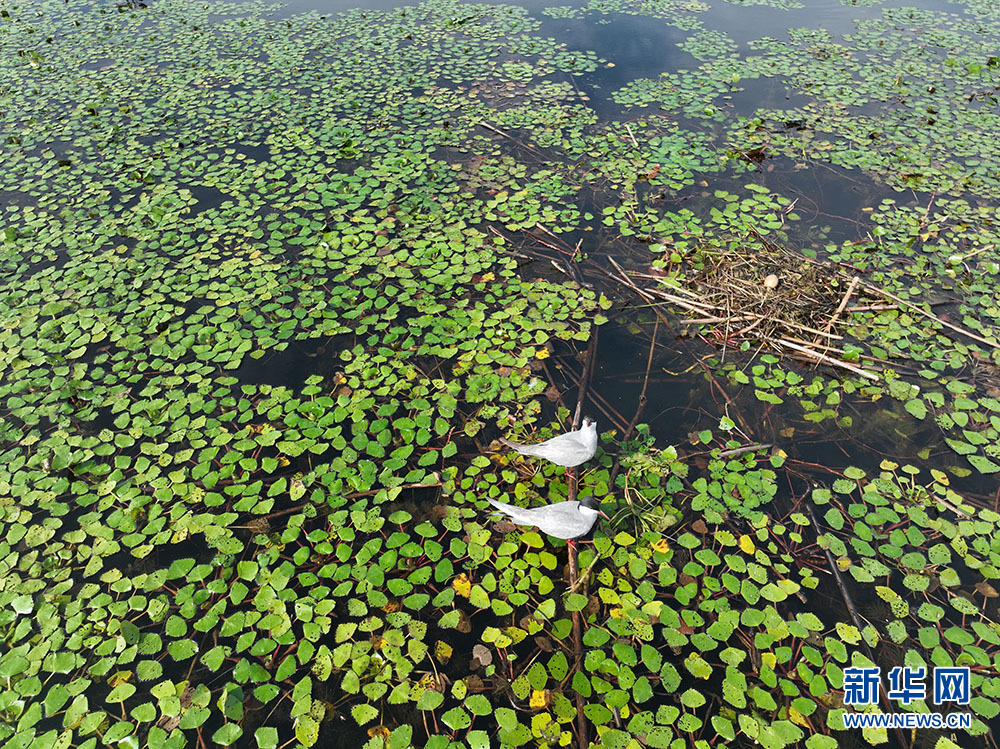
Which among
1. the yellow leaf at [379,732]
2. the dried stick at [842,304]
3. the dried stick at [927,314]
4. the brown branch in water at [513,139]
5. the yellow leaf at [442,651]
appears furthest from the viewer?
the brown branch in water at [513,139]

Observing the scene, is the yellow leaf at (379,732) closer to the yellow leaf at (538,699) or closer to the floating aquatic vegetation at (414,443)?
the floating aquatic vegetation at (414,443)

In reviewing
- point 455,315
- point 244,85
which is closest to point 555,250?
point 455,315

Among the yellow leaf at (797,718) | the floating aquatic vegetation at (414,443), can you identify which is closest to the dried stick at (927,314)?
the floating aquatic vegetation at (414,443)

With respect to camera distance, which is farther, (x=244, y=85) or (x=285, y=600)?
(x=244, y=85)

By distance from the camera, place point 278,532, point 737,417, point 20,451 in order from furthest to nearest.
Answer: point 737,417
point 20,451
point 278,532

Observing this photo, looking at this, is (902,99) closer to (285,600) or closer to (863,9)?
(863,9)

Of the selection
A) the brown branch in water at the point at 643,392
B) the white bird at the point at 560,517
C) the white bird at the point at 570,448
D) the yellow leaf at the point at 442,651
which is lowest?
the yellow leaf at the point at 442,651
